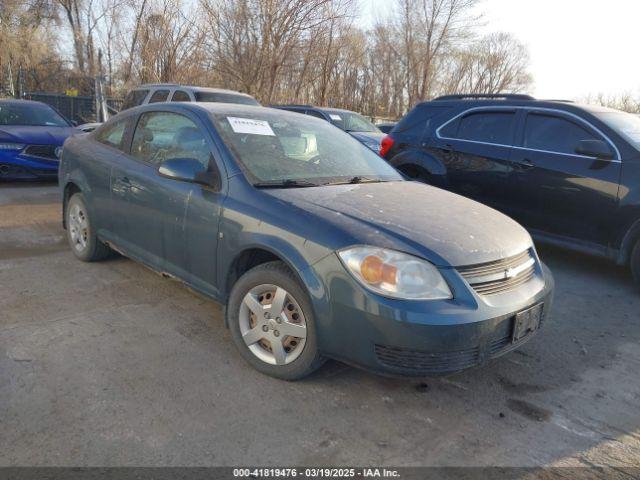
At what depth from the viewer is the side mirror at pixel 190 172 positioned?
3.26 metres

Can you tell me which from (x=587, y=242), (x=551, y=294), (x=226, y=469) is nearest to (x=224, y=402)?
(x=226, y=469)

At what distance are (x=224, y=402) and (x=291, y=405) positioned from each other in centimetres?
36

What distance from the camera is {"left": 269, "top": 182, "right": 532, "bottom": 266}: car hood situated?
2.66 m

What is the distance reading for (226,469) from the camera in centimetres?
222

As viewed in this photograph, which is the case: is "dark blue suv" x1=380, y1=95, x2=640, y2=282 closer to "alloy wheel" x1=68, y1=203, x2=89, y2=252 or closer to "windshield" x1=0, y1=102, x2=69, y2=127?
"alloy wheel" x1=68, y1=203, x2=89, y2=252

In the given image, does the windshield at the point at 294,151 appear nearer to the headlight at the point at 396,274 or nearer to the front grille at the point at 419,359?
the headlight at the point at 396,274

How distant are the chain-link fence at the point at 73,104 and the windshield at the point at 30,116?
9.22 metres

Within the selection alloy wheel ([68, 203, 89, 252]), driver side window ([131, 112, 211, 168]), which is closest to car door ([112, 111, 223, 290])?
driver side window ([131, 112, 211, 168])

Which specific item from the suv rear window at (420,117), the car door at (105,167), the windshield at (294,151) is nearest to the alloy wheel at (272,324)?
the windshield at (294,151)

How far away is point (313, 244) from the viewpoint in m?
2.72

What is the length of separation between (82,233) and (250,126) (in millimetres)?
2225

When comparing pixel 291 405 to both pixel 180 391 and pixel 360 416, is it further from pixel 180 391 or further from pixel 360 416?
pixel 180 391

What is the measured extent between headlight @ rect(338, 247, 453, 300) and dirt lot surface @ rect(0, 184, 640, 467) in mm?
688

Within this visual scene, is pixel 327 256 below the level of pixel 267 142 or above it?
below
